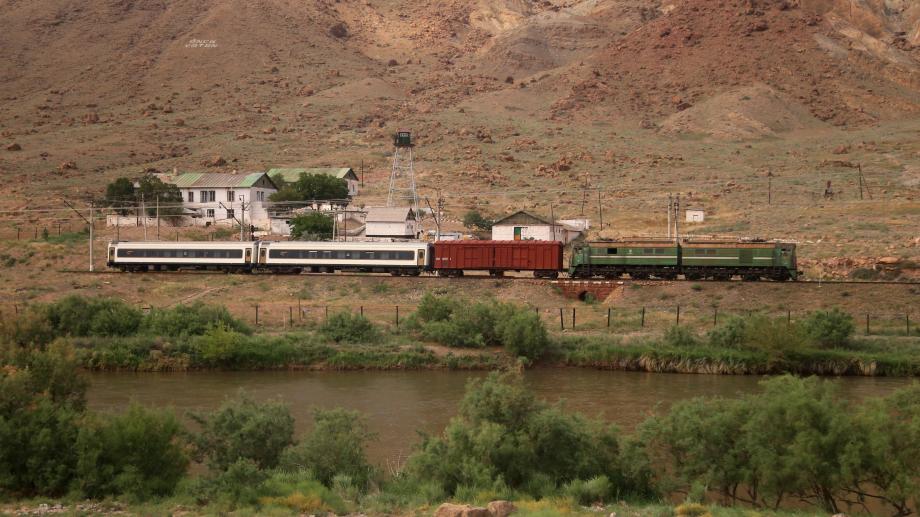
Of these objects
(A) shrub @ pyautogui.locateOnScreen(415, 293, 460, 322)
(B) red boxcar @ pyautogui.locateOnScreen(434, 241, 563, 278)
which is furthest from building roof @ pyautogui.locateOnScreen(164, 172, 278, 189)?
(A) shrub @ pyautogui.locateOnScreen(415, 293, 460, 322)

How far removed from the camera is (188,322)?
4188 centimetres

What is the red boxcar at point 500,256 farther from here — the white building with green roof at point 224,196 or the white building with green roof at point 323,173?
the white building with green roof at point 323,173

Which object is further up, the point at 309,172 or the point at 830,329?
the point at 309,172

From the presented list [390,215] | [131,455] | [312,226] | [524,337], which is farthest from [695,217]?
[131,455]

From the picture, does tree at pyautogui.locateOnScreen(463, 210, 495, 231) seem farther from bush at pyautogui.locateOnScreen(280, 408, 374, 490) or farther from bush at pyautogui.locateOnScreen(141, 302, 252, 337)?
bush at pyautogui.locateOnScreen(280, 408, 374, 490)

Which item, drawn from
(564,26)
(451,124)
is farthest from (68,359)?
(564,26)

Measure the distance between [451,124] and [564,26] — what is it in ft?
224

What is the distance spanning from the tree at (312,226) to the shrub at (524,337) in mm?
35334

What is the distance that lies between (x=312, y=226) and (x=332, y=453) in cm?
5606

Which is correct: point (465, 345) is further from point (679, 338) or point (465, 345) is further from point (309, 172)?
point (309, 172)

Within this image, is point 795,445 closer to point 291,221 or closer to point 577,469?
point 577,469

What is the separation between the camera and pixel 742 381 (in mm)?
36875

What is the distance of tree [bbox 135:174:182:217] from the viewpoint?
277 ft

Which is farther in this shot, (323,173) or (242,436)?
(323,173)
